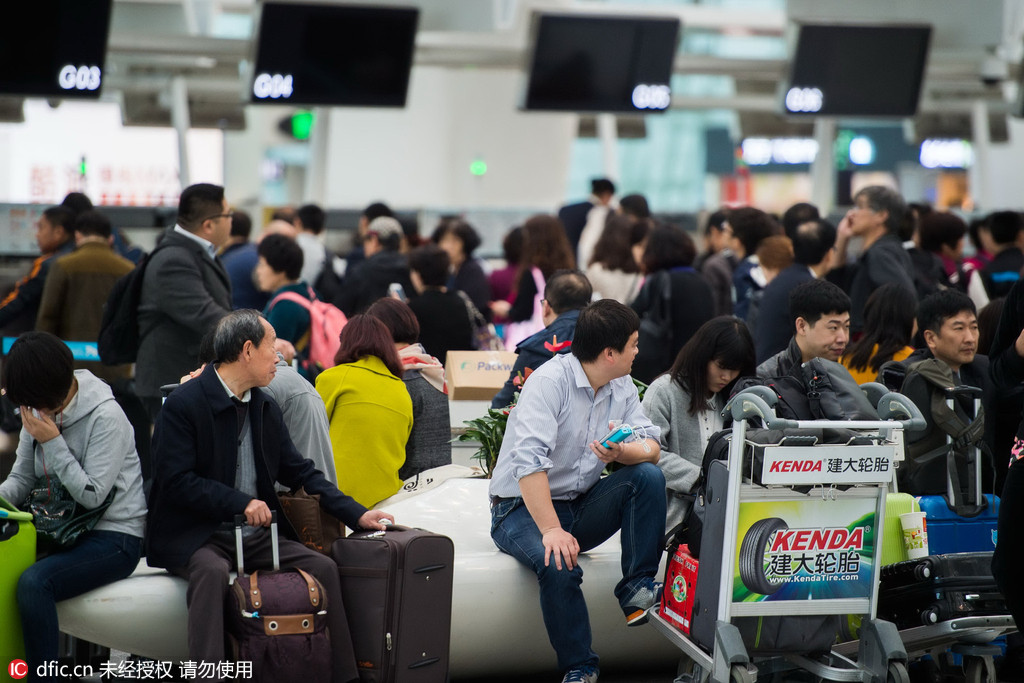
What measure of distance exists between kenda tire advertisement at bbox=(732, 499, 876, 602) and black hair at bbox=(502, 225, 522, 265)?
5.68 meters

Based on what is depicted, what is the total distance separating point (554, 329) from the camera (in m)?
5.98

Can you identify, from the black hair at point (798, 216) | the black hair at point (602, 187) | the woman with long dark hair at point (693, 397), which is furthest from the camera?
the black hair at point (602, 187)

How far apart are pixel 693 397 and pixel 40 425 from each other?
7.70 feet

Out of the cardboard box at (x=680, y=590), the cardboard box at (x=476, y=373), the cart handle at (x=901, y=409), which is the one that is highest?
the cart handle at (x=901, y=409)

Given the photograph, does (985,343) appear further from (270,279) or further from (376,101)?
(376,101)

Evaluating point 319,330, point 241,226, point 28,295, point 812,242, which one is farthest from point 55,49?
point 812,242

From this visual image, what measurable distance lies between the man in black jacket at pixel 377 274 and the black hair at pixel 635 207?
2.03 meters

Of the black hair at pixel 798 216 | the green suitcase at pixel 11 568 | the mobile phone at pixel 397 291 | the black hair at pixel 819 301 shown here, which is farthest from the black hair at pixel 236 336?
the black hair at pixel 798 216

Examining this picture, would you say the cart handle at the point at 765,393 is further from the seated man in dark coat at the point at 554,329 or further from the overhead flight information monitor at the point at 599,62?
the overhead flight information monitor at the point at 599,62

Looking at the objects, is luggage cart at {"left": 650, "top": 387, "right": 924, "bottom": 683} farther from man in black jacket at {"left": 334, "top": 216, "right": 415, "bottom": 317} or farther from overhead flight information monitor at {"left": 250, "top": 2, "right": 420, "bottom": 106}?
overhead flight information monitor at {"left": 250, "top": 2, "right": 420, "bottom": 106}

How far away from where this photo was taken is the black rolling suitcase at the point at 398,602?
4324mm

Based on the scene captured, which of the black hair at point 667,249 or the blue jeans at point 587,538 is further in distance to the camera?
the black hair at point 667,249

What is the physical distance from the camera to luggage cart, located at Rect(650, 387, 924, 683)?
391 centimetres

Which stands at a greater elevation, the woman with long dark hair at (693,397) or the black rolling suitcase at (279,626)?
the woman with long dark hair at (693,397)
